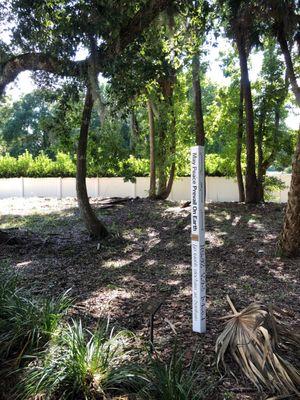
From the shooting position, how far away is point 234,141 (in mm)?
14008

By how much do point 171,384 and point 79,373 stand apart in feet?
2.25

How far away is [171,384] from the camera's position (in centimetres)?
288

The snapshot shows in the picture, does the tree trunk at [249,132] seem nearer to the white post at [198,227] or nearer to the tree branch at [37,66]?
the tree branch at [37,66]

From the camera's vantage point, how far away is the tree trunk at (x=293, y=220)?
646 centimetres

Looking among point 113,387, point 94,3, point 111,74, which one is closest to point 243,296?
point 113,387

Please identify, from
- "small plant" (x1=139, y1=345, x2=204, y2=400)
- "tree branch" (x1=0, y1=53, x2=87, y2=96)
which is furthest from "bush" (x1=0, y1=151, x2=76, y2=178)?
"small plant" (x1=139, y1=345, x2=204, y2=400)

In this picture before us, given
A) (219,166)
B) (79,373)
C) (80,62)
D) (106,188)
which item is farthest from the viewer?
(106,188)

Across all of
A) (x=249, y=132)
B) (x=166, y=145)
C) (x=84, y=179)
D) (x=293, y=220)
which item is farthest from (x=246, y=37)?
(x=293, y=220)

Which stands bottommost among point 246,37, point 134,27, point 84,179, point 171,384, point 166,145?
point 171,384

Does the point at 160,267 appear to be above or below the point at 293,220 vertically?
below

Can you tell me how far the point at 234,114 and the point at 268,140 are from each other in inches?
52.0

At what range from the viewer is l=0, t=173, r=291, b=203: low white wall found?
62.5 feet

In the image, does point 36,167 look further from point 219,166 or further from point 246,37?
point 246,37

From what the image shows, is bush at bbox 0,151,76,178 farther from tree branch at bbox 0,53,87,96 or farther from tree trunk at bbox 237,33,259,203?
tree branch at bbox 0,53,87,96
